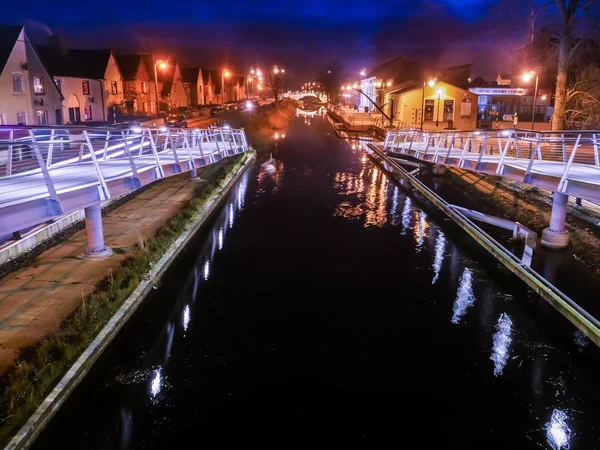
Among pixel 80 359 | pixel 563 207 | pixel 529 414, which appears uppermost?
pixel 563 207

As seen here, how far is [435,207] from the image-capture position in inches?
846

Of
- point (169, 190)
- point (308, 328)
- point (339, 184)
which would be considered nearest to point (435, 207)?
point (339, 184)

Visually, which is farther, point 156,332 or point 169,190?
point 169,190

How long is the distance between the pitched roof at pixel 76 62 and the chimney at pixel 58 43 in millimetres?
271

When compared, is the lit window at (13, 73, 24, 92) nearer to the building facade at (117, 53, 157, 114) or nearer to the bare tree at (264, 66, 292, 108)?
the building facade at (117, 53, 157, 114)

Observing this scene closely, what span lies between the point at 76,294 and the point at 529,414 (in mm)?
7979

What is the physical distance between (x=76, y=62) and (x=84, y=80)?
13.3 feet

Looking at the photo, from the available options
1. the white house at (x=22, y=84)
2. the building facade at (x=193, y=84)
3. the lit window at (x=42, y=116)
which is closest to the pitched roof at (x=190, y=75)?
the building facade at (x=193, y=84)

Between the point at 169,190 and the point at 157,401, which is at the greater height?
the point at 169,190

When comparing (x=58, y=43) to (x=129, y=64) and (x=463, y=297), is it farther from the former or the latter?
(x=463, y=297)

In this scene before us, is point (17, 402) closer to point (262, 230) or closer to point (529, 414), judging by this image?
point (529, 414)

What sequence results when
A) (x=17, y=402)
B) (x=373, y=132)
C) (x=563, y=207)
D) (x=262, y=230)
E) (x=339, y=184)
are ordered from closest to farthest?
(x=17, y=402)
(x=563, y=207)
(x=262, y=230)
(x=339, y=184)
(x=373, y=132)

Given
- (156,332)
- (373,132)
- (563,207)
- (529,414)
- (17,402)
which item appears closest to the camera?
(17,402)

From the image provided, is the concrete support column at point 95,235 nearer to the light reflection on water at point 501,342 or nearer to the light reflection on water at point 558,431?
the light reflection on water at point 501,342
